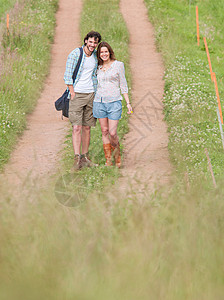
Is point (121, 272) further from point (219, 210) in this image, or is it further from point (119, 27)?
point (119, 27)

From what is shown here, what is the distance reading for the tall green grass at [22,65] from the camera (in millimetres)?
10234

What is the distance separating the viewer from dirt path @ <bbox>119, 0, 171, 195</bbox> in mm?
7338

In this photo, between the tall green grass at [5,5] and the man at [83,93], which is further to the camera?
the tall green grass at [5,5]

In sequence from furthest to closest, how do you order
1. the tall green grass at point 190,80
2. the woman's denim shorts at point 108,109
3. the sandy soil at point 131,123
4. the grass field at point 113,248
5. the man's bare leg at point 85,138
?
the tall green grass at point 190,80 < the man's bare leg at point 85,138 < the woman's denim shorts at point 108,109 < the sandy soil at point 131,123 < the grass field at point 113,248

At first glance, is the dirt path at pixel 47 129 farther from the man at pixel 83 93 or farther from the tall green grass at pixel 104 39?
A: the man at pixel 83 93

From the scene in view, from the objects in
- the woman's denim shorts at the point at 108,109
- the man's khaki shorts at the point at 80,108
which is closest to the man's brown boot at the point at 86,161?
the man's khaki shorts at the point at 80,108

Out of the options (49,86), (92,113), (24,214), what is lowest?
(49,86)

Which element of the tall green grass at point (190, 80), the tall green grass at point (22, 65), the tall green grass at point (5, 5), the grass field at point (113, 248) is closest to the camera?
the grass field at point (113, 248)

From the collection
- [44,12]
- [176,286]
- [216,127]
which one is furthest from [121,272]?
[44,12]

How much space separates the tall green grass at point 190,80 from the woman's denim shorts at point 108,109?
3.50ft

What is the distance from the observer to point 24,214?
12.2ft

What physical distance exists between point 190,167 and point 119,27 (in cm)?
1098

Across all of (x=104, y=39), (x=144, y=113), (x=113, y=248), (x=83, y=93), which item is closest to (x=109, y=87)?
(x=83, y=93)

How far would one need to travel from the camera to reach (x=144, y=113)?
11.7 meters
